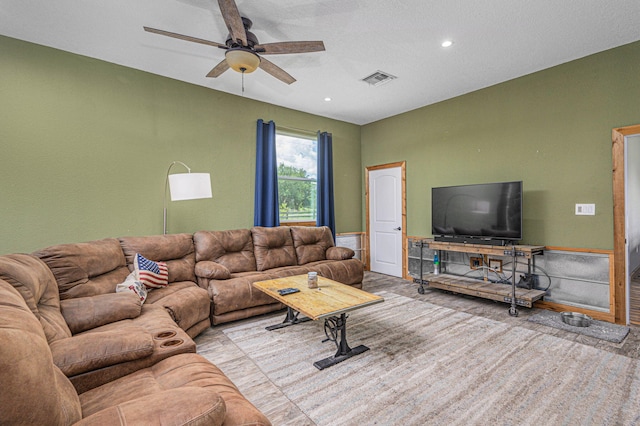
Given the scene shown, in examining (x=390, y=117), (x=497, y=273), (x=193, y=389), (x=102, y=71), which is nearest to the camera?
(x=193, y=389)

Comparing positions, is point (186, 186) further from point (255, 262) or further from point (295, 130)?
point (295, 130)

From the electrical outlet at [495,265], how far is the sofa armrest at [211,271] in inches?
140

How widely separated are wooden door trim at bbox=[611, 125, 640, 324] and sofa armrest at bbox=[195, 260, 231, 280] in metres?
4.26

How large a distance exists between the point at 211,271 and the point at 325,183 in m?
2.75

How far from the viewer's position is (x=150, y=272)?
2.87 metres

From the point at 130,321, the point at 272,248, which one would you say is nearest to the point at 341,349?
the point at 130,321

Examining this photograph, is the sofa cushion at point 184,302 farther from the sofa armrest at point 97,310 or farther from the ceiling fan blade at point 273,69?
the ceiling fan blade at point 273,69

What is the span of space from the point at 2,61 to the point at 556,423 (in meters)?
5.45

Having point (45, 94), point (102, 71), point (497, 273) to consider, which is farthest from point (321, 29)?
point (497, 273)

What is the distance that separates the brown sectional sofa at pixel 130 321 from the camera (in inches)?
33.4

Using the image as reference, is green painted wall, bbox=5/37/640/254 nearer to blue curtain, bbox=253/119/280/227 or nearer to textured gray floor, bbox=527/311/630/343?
blue curtain, bbox=253/119/280/227

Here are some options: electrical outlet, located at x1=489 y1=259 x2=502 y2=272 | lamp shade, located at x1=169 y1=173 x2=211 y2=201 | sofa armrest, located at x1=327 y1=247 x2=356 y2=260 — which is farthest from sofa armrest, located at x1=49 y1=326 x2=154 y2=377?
electrical outlet, located at x1=489 y1=259 x2=502 y2=272

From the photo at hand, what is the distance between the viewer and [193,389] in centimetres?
101

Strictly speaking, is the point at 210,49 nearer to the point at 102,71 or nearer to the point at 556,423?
the point at 102,71
